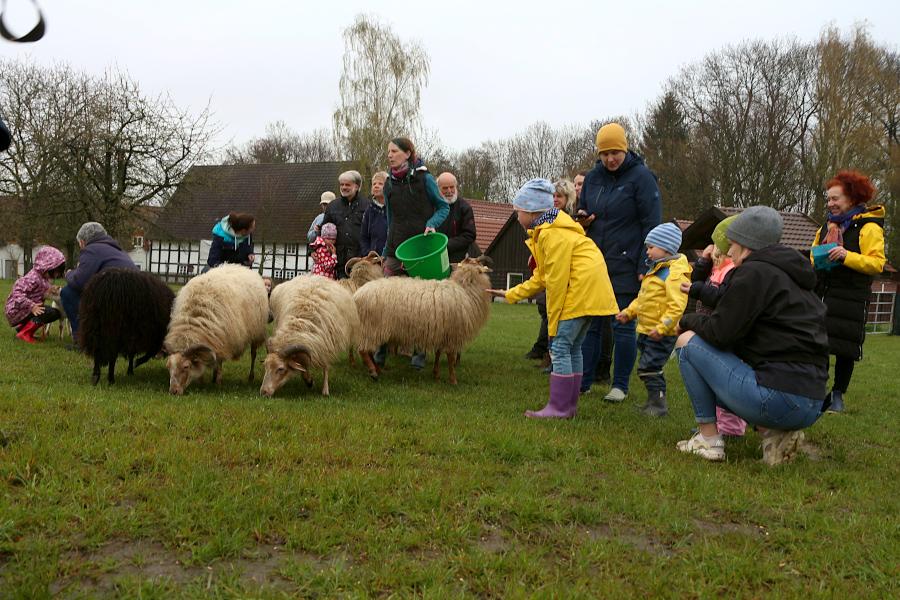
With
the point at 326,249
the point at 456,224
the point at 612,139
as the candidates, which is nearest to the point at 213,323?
the point at 326,249

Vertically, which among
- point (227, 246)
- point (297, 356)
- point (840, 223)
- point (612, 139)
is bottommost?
point (297, 356)

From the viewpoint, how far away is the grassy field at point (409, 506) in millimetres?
3092

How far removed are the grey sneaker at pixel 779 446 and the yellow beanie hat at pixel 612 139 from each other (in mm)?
3228

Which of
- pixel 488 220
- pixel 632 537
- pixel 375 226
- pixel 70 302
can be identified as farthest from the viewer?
pixel 488 220

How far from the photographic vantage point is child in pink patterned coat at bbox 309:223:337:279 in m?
10.0

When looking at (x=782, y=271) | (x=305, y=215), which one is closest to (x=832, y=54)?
(x=305, y=215)

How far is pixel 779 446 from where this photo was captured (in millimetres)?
4961

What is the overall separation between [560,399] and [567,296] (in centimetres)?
87

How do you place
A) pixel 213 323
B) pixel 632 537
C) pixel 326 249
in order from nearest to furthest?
pixel 632 537, pixel 213 323, pixel 326 249

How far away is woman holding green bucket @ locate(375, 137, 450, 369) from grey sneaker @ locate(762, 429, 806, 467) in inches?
170

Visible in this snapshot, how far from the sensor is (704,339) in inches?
193

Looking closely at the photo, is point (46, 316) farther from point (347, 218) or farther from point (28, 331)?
point (347, 218)

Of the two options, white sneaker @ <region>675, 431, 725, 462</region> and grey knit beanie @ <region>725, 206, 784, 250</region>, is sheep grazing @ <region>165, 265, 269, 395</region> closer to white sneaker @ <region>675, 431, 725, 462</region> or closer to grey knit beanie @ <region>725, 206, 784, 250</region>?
white sneaker @ <region>675, 431, 725, 462</region>

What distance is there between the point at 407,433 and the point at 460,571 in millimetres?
2090
